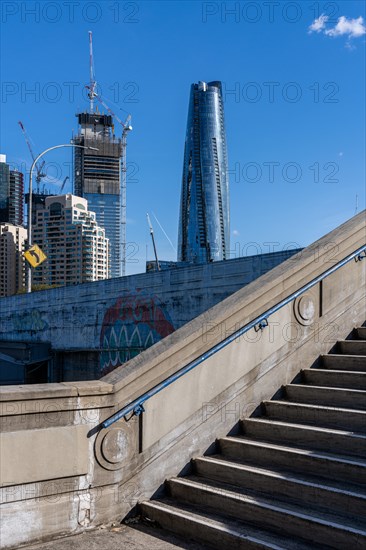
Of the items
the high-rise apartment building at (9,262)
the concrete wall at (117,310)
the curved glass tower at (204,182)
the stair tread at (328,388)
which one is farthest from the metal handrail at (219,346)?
the curved glass tower at (204,182)

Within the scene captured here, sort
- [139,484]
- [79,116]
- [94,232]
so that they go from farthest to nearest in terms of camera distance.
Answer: [79,116] → [94,232] → [139,484]

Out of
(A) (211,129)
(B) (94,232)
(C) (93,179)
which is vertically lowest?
(B) (94,232)

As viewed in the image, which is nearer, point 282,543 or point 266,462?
point 282,543

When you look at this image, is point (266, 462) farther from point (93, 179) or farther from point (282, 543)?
point (93, 179)

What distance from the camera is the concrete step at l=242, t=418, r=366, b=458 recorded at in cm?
516

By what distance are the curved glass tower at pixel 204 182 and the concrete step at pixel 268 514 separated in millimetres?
145345

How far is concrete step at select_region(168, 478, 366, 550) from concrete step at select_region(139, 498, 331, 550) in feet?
0.25

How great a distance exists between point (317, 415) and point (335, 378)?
698 millimetres

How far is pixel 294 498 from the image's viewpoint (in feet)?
16.0

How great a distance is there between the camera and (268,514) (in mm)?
4672

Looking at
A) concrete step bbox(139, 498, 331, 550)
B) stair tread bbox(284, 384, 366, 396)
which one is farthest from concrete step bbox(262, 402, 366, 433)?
concrete step bbox(139, 498, 331, 550)

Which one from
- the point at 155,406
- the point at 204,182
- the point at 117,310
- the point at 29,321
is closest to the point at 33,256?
the point at 29,321

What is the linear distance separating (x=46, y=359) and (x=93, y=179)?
103574 mm

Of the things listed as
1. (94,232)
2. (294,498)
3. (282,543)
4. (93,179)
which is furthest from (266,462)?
(93,179)
